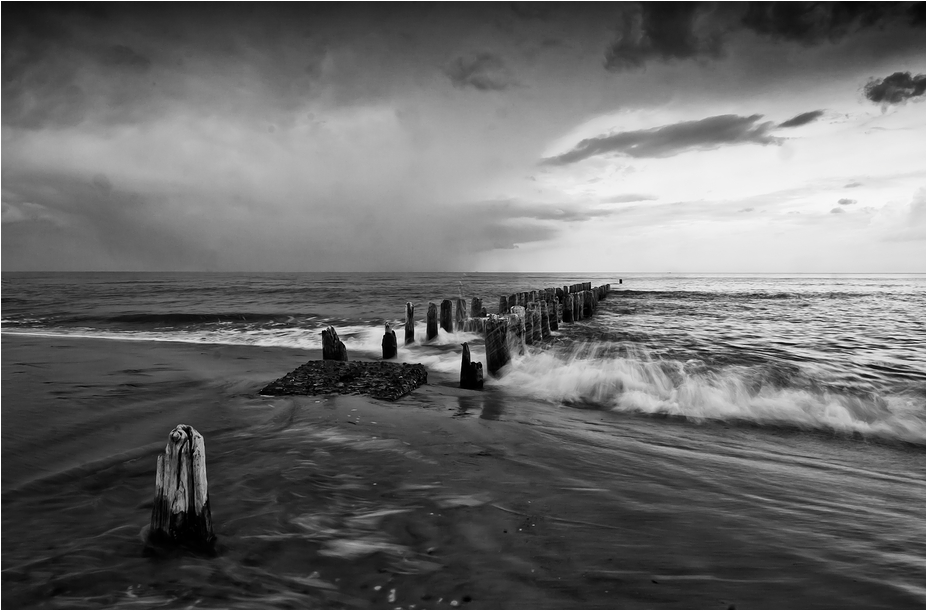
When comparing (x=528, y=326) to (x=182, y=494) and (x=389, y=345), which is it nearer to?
(x=389, y=345)

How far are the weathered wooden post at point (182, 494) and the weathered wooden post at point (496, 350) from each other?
6.54 m

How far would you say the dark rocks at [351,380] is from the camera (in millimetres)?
7215

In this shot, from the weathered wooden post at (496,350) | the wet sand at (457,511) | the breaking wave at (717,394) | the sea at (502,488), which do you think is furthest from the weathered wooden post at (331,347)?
the breaking wave at (717,394)

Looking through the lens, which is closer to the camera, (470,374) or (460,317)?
(470,374)

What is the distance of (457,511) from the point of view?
11.7ft

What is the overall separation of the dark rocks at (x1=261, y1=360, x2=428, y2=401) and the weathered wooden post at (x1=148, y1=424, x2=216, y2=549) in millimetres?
4143

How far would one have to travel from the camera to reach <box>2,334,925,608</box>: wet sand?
2650 millimetres

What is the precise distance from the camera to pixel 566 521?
3443 millimetres

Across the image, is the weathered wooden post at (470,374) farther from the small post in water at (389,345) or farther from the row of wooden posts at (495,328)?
the small post in water at (389,345)

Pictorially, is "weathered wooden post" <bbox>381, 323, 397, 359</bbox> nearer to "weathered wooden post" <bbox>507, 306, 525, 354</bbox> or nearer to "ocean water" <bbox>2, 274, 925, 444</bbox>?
"ocean water" <bbox>2, 274, 925, 444</bbox>

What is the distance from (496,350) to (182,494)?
6.74 m

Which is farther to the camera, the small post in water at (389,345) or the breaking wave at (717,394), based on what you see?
the small post in water at (389,345)

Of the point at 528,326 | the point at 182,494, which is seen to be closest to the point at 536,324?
the point at 528,326

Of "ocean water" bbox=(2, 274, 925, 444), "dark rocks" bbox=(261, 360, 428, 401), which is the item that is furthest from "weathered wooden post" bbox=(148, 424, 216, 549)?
"ocean water" bbox=(2, 274, 925, 444)
